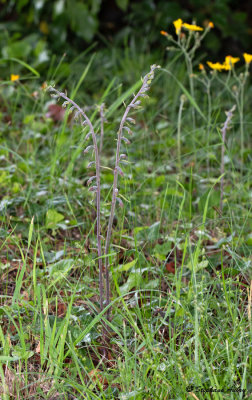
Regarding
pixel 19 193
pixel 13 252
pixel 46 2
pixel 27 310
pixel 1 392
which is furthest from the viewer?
pixel 46 2

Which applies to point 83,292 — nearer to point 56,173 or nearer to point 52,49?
point 56,173

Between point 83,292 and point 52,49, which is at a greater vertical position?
point 52,49

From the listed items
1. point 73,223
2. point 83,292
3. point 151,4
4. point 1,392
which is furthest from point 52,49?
point 1,392

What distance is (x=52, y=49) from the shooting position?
166 inches

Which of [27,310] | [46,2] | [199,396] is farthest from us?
[46,2]

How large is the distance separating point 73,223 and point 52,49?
2.53 metres

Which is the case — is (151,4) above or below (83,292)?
above

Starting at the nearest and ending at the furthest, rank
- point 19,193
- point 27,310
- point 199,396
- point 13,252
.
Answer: point 199,396 < point 27,310 < point 13,252 < point 19,193

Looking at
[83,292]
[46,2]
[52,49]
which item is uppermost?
[46,2]

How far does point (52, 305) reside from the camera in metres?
1.71

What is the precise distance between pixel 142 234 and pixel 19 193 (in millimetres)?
669

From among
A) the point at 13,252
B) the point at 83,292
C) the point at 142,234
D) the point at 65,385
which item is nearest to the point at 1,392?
the point at 65,385

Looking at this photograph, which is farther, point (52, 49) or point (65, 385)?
point (52, 49)

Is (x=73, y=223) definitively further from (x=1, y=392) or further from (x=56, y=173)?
(x=1, y=392)
